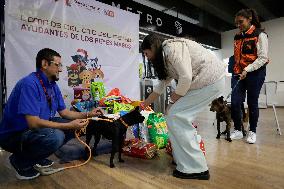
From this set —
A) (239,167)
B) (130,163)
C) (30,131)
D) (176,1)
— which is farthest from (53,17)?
(176,1)

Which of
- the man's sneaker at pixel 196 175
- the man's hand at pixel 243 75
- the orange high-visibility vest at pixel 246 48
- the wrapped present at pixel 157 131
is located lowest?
the man's sneaker at pixel 196 175

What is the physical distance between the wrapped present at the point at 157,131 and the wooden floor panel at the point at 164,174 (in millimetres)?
133

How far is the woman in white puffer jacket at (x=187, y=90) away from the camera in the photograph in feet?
5.58

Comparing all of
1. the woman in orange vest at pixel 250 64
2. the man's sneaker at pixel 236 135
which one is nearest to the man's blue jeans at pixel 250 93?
the woman in orange vest at pixel 250 64

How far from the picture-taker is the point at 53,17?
2.95 m

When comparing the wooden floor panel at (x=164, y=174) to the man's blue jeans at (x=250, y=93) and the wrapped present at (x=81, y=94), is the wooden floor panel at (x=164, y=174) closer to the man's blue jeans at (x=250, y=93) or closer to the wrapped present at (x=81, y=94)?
the man's blue jeans at (x=250, y=93)

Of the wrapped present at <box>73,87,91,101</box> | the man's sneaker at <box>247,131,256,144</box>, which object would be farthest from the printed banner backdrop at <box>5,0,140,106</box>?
the man's sneaker at <box>247,131,256,144</box>

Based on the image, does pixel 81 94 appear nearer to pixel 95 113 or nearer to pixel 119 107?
pixel 119 107

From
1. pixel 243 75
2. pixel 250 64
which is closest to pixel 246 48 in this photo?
pixel 250 64

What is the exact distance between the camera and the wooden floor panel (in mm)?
1624

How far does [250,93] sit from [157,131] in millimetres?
1200

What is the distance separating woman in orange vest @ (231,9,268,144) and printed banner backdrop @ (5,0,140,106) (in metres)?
1.63

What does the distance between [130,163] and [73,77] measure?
1561mm

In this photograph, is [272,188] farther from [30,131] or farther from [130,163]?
[30,131]
